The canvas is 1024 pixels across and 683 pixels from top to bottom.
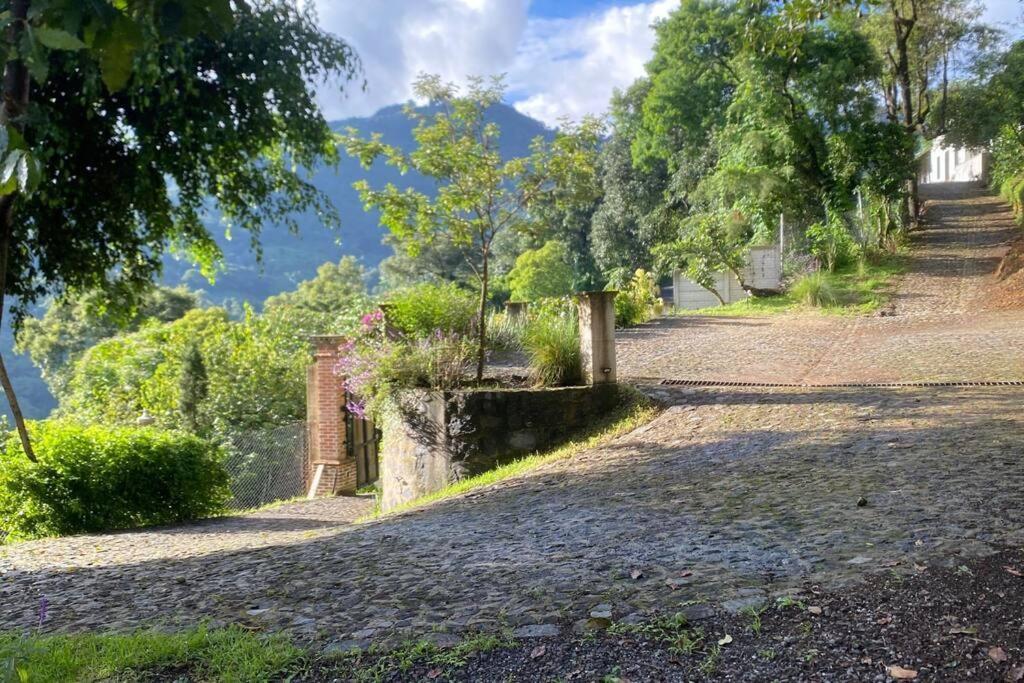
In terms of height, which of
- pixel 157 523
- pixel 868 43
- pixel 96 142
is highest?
pixel 868 43

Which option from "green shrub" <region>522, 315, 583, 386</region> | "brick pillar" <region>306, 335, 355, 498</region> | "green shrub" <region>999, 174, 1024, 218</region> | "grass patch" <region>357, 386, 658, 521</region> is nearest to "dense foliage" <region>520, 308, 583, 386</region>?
"green shrub" <region>522, 315, 583, 386</region>

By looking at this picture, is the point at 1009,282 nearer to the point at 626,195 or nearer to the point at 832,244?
the point at 832,244

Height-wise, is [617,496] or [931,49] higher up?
[931,49]

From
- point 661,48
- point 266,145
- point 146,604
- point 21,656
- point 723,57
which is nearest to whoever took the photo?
point 21,656

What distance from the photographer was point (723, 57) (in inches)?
1199

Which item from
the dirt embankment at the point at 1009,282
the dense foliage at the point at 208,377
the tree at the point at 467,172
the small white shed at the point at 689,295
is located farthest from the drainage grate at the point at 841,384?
the small white shed at the point at 689,295

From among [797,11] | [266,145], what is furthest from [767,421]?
[266,145]

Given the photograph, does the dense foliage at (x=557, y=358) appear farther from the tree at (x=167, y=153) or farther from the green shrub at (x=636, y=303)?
the green shrub at (x=636, y=303)

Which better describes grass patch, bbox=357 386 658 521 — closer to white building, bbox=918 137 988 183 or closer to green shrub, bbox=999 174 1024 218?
green shrub, bbox=999 174 1024 218

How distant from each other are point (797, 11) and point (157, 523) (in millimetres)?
8297

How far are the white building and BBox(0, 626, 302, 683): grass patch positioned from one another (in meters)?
39.6

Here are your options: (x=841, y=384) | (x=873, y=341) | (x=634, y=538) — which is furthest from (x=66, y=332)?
(x=634, y=538)

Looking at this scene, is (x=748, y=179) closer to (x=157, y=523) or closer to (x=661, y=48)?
(x=661, y=48)

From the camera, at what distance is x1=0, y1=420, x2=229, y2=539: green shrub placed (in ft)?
28.8
